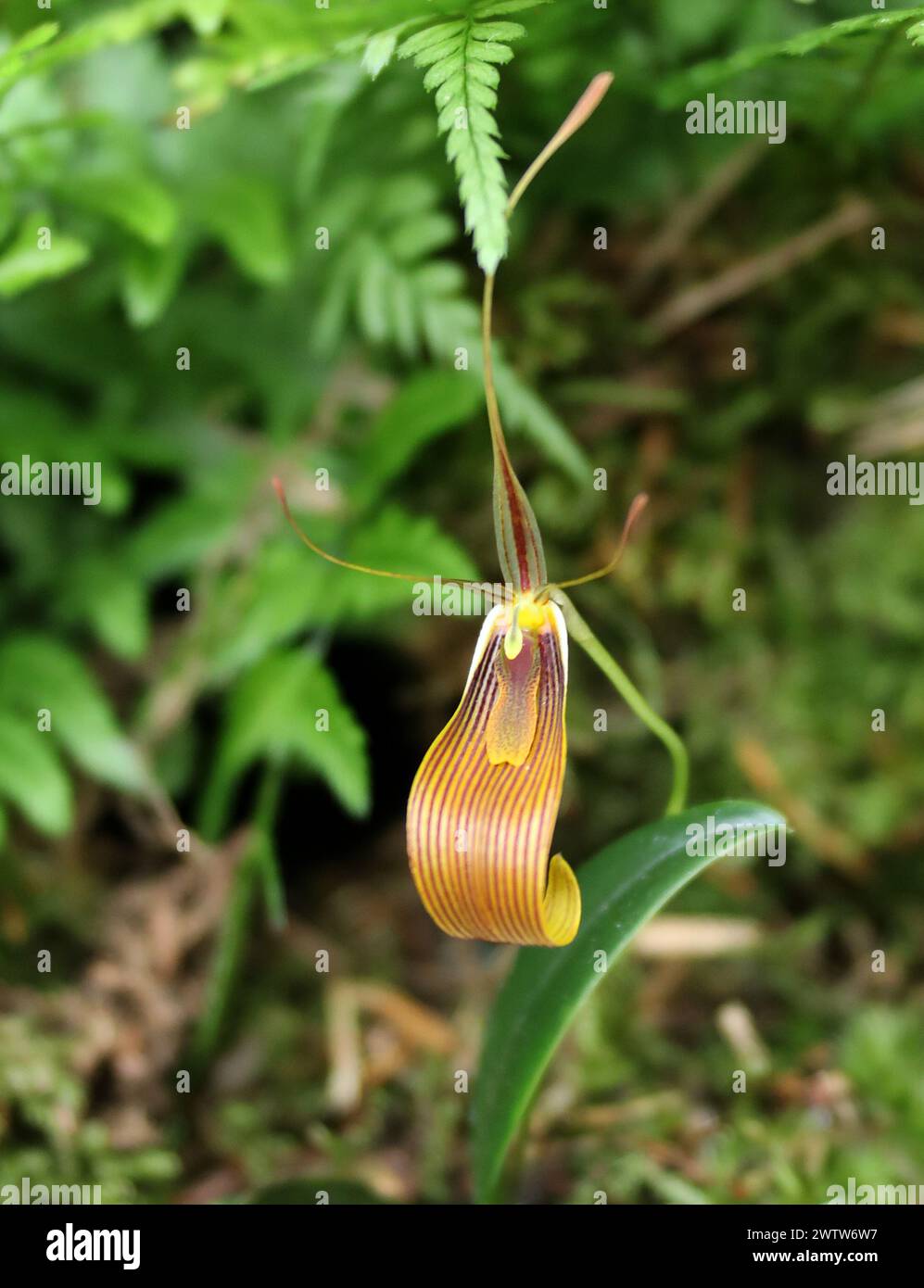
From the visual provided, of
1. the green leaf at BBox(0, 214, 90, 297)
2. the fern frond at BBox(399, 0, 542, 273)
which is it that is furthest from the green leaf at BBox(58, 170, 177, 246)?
the fern frond at BBox(399, 0, 542, 273)

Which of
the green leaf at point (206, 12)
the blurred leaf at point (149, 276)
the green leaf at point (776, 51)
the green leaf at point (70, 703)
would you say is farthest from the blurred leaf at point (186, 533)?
the green leaf at point (776, 51)

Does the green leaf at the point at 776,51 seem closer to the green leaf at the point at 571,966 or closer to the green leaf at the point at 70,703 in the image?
the green leaf at the point at 571,966

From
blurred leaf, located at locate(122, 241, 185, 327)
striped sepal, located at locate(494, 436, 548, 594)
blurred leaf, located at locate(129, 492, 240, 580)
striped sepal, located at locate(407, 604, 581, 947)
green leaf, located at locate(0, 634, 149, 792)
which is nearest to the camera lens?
striped sepal, located at locate(407, 604, 581, 947)

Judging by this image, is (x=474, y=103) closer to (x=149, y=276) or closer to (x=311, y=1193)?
(x=149, y=276)

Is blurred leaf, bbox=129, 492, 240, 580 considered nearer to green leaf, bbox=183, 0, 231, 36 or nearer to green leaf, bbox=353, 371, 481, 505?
green leaf, bbox=353, 371, 481, 505

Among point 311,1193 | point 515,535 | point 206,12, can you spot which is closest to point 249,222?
point 206,12
